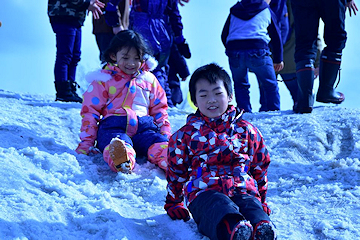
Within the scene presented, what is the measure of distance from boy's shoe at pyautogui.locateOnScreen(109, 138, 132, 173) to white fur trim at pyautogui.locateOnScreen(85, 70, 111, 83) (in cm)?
74

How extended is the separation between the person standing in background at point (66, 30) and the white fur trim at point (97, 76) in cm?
194

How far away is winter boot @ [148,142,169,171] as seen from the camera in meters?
3.26

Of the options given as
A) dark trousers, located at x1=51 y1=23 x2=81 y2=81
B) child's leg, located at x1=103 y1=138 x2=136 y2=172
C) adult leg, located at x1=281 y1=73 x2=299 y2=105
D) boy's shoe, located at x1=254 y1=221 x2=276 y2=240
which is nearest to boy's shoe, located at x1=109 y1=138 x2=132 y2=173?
child's leg, located at x1=103 y1=138 x2=136 y2=172

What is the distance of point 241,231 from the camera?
6.15 ft

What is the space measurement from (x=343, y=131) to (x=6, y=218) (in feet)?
10.2

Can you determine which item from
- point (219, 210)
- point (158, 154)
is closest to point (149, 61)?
point (158, 154)

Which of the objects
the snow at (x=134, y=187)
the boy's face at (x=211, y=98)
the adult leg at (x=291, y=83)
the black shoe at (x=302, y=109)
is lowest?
the snow at (x=134, y=187)

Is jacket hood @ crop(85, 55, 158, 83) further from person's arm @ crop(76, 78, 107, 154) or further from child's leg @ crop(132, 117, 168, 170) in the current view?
child's leg @ crop(132, 117, 168, 170)

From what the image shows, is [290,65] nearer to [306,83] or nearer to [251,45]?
[251,45]

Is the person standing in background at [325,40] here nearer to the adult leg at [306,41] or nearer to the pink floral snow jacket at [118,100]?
the adult leg at [306,41]

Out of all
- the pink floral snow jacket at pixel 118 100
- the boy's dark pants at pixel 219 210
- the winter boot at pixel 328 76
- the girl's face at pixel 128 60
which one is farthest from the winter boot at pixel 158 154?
the winter boot at pixel 328 76

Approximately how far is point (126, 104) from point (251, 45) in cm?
209

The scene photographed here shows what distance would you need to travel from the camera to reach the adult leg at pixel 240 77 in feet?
17.3

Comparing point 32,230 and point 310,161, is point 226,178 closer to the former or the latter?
point 32,230
